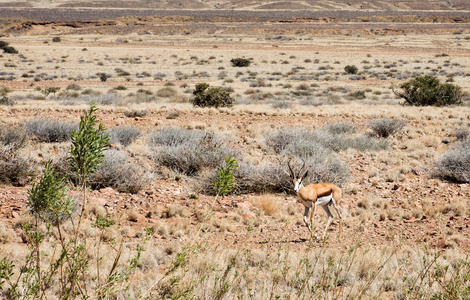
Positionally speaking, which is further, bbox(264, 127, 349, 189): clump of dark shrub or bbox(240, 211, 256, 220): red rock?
bbox(264, 127, 349, 189): clump of dark shrub

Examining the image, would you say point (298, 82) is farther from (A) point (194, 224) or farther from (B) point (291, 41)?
(B) point (291, 41)

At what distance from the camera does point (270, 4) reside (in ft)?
469

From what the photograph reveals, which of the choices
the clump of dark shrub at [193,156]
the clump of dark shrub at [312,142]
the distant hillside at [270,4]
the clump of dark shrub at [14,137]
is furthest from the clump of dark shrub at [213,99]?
the distant hillside at [270,4]

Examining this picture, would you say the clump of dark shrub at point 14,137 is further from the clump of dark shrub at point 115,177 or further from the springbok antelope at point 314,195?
the springbok antelope at point 314,195

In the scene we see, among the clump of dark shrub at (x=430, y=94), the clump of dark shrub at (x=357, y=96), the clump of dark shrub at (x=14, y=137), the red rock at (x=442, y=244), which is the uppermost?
the clump of dark shrub at (x=14, y=137)

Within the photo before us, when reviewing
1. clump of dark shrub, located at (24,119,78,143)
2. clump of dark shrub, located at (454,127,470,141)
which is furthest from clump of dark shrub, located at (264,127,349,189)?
clump of dark shrub, located at (24,119,78,143)

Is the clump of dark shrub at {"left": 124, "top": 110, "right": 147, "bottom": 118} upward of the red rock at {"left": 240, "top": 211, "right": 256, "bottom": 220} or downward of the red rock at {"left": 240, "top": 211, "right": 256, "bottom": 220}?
downward

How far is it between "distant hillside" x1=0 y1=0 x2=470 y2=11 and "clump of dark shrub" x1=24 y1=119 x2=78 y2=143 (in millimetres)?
130766

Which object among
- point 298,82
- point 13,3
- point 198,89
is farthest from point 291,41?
point 13,3

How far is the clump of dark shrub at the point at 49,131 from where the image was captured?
1264cm

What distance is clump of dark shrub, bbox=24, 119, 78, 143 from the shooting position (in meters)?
12.6

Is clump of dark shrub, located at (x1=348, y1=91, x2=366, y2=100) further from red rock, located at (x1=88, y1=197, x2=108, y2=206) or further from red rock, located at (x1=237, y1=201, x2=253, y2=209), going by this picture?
red rock, located at (x1=88, y1=197, x2=108, y2=206)

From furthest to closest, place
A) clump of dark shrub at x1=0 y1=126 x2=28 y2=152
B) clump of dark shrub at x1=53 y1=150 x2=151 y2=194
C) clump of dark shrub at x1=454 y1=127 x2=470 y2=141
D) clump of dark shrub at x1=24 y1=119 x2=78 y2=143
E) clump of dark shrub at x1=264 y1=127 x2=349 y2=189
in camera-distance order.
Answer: clump of dark shrub at x1=454 y1=127 x2=470 y2=141 → clump of dark shrub at x1=24 y1=119 x2=78 y2=143 → clump of dark shrub at x1=0 y1=126 x2=28 y2=152 → clump of dark shrub at x1=264 y1=127 x2=349 y2=189 → clump of dark shrub at x1=53 y1=150 x2=151 y2=194

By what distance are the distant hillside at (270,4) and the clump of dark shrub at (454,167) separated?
444ft
